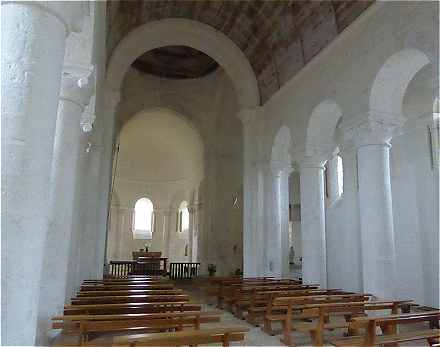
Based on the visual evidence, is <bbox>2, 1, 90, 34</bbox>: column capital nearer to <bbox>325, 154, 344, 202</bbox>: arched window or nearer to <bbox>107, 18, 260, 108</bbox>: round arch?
<bbox>107, 18, 260, 108</bbox>: round arch

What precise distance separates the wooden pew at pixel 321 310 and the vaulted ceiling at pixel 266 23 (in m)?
6.85

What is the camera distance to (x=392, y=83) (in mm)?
8477

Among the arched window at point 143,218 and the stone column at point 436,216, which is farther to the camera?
the arched window at point 143,218

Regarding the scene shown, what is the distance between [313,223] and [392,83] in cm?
440

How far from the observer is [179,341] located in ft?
12.7

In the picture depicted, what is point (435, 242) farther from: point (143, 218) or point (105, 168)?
point (143, 218)

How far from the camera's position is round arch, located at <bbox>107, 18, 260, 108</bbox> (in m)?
13.0

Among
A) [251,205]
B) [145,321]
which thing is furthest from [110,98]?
[145,321]

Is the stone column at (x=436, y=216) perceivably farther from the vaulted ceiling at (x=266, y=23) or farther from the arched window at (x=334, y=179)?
the arched window at (x=334, y=179)

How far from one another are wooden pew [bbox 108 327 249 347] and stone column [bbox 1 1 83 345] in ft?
3.16

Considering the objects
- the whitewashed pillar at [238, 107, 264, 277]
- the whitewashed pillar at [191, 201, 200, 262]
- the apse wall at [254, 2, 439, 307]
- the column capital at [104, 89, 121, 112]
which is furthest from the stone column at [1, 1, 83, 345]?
the whitewashed pillar at [191, 201, 200, 262]

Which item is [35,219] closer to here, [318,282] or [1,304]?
[1,304]

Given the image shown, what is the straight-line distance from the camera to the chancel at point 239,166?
10.1ft

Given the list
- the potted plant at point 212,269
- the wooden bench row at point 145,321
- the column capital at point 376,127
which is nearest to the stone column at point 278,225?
the column capital at point 376,127
